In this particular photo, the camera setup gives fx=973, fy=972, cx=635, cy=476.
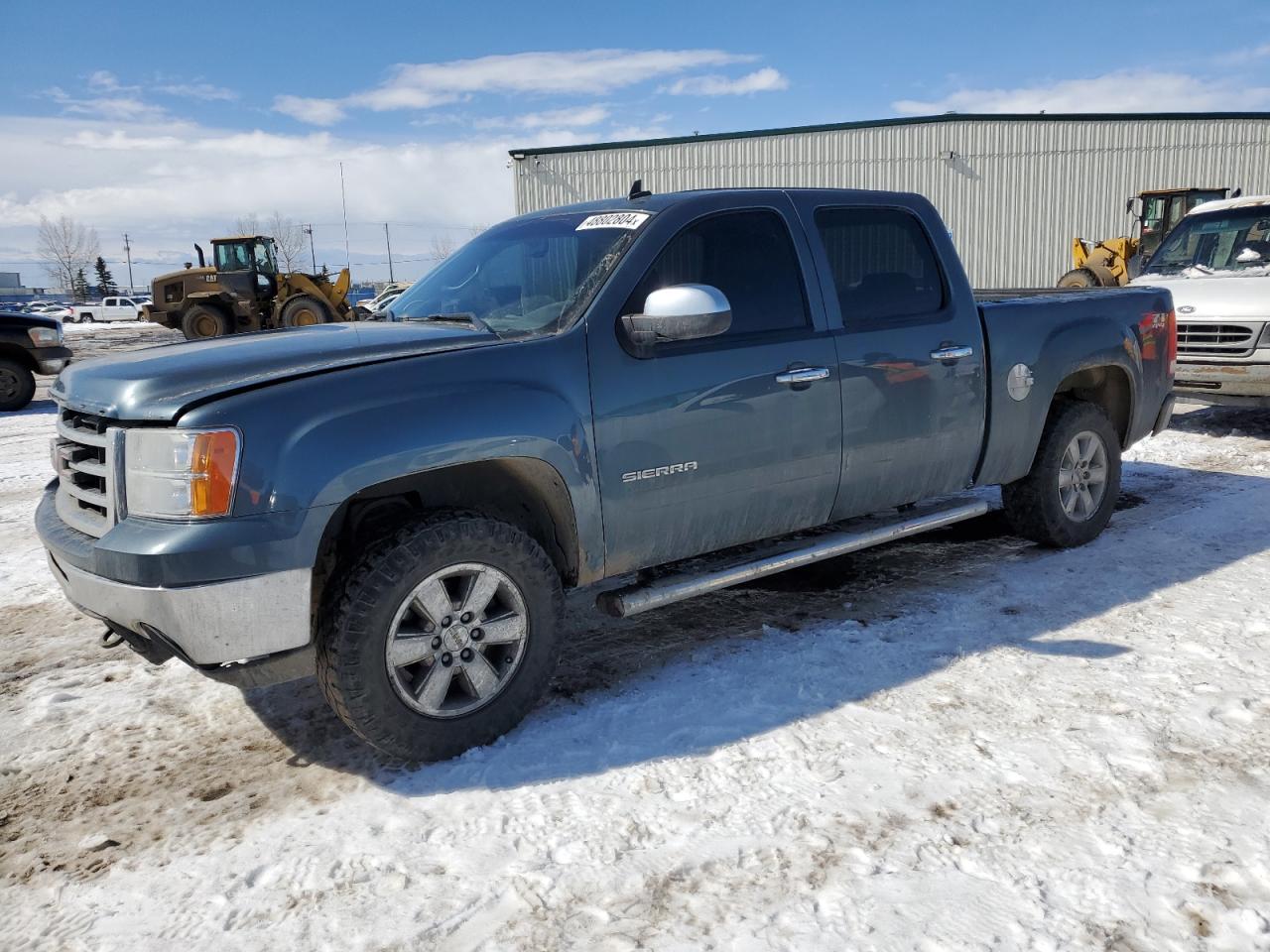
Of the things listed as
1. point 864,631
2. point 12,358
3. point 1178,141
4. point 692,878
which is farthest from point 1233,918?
point 1178,141

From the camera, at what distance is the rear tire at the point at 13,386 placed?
13023 mm

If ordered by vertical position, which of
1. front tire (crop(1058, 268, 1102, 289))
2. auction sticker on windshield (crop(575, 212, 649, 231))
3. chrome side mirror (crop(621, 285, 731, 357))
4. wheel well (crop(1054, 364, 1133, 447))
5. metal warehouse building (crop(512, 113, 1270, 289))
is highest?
metal warehouse building (crop(512, 113, 1270, 289))

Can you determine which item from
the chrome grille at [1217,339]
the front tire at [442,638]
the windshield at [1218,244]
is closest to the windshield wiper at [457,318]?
the front tire at [442,638]

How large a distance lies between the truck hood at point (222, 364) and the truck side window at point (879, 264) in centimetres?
168

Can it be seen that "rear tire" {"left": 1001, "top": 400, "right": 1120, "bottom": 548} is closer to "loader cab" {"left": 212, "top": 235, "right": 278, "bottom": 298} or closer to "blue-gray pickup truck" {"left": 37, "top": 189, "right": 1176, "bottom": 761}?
"blue-gray pickup truck" {"left": 37, "top": 189, "right": 1176, "bottom": 761}

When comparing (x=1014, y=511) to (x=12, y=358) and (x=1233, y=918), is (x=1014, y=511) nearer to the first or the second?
(x=1233, y=918)

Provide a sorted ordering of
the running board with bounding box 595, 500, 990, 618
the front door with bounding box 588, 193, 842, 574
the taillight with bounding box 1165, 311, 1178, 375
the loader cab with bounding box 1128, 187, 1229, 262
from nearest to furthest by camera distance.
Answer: the front door with bounding box 588, 193, 842, 574, the running board with bounding box 595, 500, 990, 618, the taillight with bounding box 1165, 311, 1178, 375, the loader cab with bounding box 1128, 187, 1229, 262

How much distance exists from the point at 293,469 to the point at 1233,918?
2.72 metres

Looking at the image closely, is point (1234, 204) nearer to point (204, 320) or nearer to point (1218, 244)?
point (1218, 244)

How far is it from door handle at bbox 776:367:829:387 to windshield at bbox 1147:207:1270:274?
7.35m

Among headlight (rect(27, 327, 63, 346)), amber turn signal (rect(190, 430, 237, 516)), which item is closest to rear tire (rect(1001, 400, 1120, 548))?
amber turn signal (rect(190, 430, 237, 516))

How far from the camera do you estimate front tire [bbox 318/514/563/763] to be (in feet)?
9.90

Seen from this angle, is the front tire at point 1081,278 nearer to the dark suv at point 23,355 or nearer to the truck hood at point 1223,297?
the truck hood at point 1223,297

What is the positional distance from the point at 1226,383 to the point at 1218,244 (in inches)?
84.1
